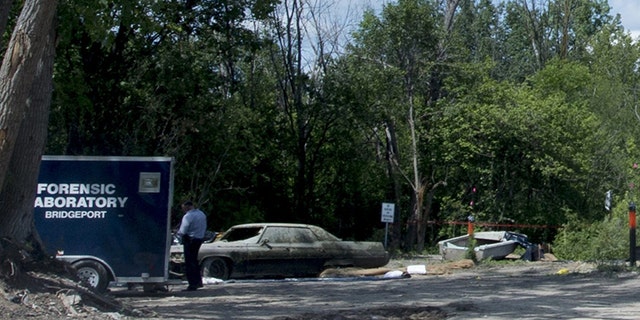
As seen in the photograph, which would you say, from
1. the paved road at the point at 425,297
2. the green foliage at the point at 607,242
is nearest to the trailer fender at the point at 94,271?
the paved road at the point at 425,297

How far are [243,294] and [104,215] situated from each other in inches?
110

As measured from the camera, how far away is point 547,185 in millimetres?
35594

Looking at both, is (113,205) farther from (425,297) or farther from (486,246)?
(486,246)

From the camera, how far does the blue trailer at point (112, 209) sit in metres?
15.3

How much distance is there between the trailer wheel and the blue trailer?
222 mm

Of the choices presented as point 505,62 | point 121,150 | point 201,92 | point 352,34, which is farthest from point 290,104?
point 505,62

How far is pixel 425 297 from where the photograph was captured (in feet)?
49.3

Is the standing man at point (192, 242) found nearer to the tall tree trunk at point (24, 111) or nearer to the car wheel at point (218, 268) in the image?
the car wheel at point (218, 268)

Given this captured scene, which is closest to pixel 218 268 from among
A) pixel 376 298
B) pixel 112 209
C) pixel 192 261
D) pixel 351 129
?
pixel 192 261

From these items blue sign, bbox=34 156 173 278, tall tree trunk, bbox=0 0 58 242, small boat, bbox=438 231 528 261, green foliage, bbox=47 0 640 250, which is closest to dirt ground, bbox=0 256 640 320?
blue sign, bbox=34 156 173 278

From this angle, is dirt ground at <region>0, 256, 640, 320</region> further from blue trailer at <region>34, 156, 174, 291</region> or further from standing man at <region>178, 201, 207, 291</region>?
blue trailer at <region>34, 156, 174, 291</region>

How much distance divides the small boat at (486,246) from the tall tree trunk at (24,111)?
13565 millimetres

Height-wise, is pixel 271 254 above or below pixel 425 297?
above

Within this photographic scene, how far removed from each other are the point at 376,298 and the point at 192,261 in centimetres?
353
